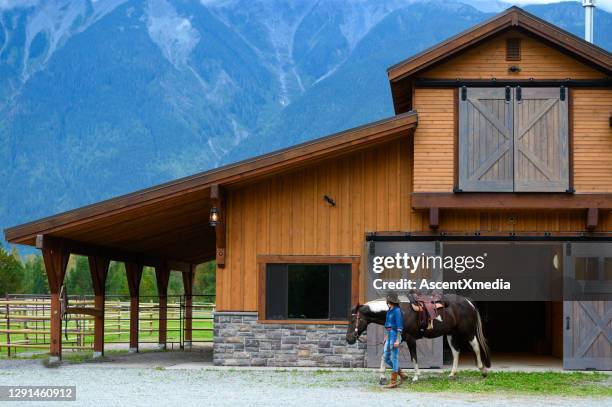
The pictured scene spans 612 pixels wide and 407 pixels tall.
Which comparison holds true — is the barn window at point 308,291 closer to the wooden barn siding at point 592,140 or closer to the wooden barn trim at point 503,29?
the wooden barn trim at point 503,29

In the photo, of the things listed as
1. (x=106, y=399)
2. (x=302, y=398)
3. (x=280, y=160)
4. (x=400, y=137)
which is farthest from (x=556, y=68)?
(x=106, y=399)

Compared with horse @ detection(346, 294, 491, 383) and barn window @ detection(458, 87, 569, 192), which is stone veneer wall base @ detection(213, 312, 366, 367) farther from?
barn window @ detection(458, 87, 569, 192)

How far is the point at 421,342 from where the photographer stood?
18.7 m

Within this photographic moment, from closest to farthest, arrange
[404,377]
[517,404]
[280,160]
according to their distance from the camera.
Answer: [517,404] → [404,377] → [280,160]

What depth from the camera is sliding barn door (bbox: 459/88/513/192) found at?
59.7ft

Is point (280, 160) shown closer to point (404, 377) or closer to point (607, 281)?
point (404, 377)


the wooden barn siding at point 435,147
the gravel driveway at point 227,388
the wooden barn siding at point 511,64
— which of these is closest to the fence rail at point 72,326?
the gravel driveway at point 227,388

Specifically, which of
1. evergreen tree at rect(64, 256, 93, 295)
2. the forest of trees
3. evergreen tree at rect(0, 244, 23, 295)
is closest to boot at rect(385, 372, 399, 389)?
evergreen tree at rect(0, 244, 23, 295)

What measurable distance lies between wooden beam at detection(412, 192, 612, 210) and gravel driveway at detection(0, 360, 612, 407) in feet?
11.5

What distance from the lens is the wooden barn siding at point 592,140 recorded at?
18.3m

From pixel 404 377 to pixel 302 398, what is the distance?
106 inches

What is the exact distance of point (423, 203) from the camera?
18234mm

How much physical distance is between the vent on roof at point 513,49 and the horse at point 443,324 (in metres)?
5.06

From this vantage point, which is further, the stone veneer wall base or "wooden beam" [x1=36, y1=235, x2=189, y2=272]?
the stone veneer wall base
